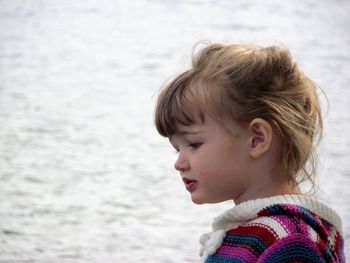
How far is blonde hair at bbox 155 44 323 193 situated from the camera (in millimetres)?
1895

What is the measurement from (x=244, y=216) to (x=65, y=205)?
100 inches

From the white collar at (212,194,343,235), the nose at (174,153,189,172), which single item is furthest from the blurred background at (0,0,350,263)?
the white collar at (212,194,343,235)

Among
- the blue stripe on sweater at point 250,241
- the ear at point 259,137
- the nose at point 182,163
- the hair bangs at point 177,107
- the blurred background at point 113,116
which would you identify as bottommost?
the blurred background at point 113,116

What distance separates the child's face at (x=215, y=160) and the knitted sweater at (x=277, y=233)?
0.19ft

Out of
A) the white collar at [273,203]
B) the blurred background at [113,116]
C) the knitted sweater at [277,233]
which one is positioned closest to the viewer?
the knitted sweater at [277,233]

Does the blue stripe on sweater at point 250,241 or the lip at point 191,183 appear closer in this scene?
the blue stripe on sweater at point 250,241

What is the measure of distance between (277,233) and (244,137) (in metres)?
0.23

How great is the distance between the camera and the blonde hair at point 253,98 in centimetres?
189

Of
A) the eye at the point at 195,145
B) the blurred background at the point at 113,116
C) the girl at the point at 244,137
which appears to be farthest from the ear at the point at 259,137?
the blurred background at the point at 113,116

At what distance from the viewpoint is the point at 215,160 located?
1.90m

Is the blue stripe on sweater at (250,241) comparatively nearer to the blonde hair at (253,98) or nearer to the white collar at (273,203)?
the white collar at (273,203)

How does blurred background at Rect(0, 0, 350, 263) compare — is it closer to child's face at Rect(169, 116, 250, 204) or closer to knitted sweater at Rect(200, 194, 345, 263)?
child's face at Rect(169, 116, 250, 204)

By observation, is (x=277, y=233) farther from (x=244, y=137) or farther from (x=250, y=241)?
(x=244, y=137)

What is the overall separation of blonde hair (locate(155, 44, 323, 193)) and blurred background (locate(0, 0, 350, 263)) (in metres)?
0.20
